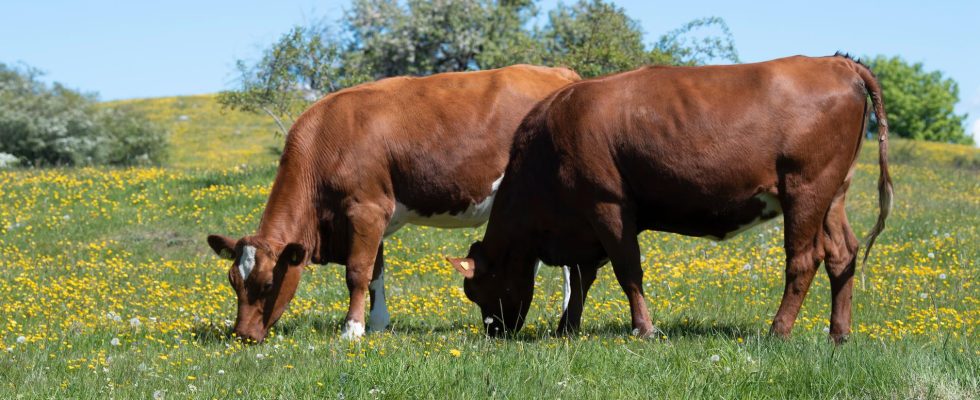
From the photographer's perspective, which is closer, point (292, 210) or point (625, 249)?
point (625, 249)

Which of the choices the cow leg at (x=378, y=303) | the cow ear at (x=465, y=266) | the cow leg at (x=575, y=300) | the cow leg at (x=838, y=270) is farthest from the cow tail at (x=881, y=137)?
the cow leg at (x=378, y=303)

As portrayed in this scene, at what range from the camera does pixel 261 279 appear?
386 inches

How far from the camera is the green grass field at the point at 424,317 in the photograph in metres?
6.54

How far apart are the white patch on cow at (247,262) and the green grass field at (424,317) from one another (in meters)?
0.67

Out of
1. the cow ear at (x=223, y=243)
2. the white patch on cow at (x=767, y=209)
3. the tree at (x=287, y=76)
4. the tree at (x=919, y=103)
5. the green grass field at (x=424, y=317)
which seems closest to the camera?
the green grass field at (x=424, y=317)

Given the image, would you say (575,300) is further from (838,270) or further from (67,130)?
(67,130)

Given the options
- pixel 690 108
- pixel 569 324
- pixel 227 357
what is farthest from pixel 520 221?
pixel 227 357

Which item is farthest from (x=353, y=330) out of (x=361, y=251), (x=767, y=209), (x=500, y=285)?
(x=767, y=209)

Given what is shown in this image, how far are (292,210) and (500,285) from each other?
211 centimetres

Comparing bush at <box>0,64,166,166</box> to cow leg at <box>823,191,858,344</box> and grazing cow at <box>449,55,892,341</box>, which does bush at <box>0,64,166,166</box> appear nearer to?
grazing cow at <box>449,55,892,341</box>

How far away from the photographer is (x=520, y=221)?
9.45 metres

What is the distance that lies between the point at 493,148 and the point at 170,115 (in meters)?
51.8

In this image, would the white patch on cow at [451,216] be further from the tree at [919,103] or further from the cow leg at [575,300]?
the tree at [919,103]

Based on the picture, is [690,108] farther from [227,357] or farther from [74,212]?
[74,212]
